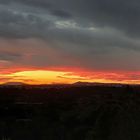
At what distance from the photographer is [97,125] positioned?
32.4 metres

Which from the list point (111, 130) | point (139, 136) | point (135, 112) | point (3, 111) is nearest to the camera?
point (139, 136)

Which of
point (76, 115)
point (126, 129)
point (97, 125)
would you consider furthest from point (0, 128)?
point (126, 129)

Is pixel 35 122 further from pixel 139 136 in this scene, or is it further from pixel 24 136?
pixel 139 136

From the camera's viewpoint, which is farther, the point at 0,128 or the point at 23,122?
the point at 23,122

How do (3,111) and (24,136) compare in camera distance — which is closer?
(24,136)

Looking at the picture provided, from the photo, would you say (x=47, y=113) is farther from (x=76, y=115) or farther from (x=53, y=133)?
(x=53, y=133)

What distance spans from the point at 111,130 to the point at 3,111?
26.1 meters

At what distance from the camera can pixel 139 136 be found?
2844 cm

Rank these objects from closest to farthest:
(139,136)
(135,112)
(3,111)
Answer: (139,136) → (135,112) → (3,111)

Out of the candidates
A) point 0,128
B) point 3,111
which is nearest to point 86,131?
point 0,128

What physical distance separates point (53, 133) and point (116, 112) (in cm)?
614

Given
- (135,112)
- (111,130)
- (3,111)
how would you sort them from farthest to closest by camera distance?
(3,111), (135,112), (111,130)

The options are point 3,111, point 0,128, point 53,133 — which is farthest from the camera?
point 3,111

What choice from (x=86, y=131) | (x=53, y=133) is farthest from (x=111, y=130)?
(x=53, y=133)
